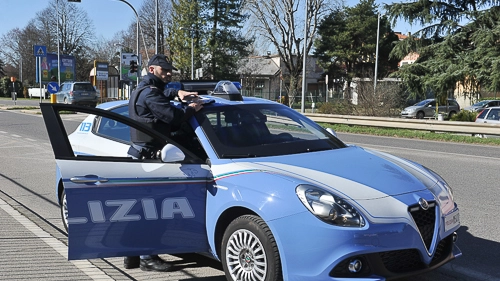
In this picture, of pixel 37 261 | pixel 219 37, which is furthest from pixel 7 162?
pixel 219 37

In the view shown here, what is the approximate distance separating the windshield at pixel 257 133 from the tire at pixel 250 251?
2.21 feet

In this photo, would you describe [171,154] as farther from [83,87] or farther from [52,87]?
[83,87]

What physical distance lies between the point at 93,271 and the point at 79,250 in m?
0.70

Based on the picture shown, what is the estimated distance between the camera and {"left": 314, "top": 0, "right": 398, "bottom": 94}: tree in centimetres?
5797

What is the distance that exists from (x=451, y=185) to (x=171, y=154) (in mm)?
6111

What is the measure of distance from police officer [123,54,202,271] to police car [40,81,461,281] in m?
0.14

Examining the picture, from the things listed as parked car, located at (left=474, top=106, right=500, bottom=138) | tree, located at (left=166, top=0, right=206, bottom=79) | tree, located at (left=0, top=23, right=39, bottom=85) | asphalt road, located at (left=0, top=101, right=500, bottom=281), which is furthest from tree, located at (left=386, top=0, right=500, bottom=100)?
tree, located at (left=0, top=23, right=39, bottom=85)

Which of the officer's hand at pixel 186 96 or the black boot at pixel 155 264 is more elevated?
the officer's hand at pixel 186 96

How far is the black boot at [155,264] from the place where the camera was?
460cm

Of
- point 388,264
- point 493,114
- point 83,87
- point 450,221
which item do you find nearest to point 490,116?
point 493,114

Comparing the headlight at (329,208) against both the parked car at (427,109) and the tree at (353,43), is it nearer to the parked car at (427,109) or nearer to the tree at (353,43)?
the parked car at (427,109)

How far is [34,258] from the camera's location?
488 centimetres

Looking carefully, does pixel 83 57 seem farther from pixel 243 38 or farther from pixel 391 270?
pixel 391 270

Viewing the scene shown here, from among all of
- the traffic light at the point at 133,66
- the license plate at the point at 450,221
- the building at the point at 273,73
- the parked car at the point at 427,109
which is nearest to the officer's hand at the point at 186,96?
the license plate at the point at 450,221
